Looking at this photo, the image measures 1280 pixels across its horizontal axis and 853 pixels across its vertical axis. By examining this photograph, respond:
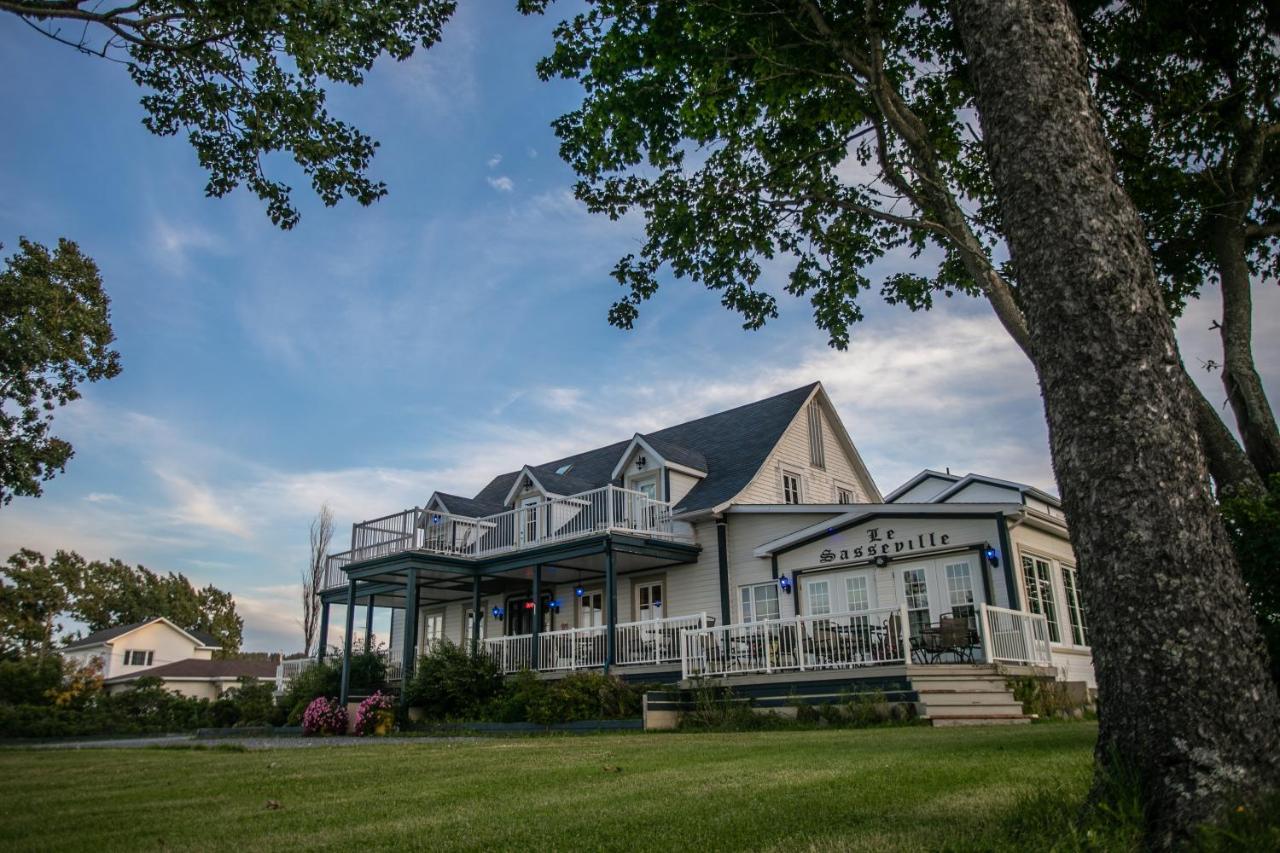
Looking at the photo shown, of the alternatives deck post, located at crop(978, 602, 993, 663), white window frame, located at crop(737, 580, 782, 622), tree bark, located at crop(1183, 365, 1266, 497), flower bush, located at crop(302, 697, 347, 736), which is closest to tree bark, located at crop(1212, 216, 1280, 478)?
tree bark, located at crop(1183, 365, 1266, 497)

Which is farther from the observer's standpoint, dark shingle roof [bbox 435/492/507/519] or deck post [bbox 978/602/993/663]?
dark shingle roof [bbox 435/492/507/519]

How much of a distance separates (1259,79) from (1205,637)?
33.2 feet

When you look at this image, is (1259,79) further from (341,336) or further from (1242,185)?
(341,336)

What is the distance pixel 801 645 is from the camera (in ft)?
46.7

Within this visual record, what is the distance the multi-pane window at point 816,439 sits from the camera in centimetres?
2356

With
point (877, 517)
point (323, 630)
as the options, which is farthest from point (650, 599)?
point (323, 630)

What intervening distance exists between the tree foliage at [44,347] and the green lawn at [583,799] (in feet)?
61.0

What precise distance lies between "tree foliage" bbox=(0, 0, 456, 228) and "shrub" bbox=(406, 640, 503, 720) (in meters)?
10.9

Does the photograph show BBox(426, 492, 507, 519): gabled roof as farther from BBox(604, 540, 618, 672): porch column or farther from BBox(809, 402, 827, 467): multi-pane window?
BBox(809, 402, 827, 467): multi-pane window

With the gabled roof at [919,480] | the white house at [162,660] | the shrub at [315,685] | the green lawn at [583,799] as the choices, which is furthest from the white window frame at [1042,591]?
the white house at [162,660]

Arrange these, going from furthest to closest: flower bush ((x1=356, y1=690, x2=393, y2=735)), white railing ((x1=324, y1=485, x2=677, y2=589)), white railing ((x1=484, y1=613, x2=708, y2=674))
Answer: white railing ((x1=324, y1=485, x2=677, y2=589))
white railing ((x1=484, y1=613, x2=708, y2=674))
flower bush ((x1=356, y1=690, x2=393, y2=735))

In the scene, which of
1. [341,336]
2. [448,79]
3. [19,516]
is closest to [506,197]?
[448,79]

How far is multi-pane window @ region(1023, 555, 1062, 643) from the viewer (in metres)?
16.4

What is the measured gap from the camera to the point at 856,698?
12547 mm
